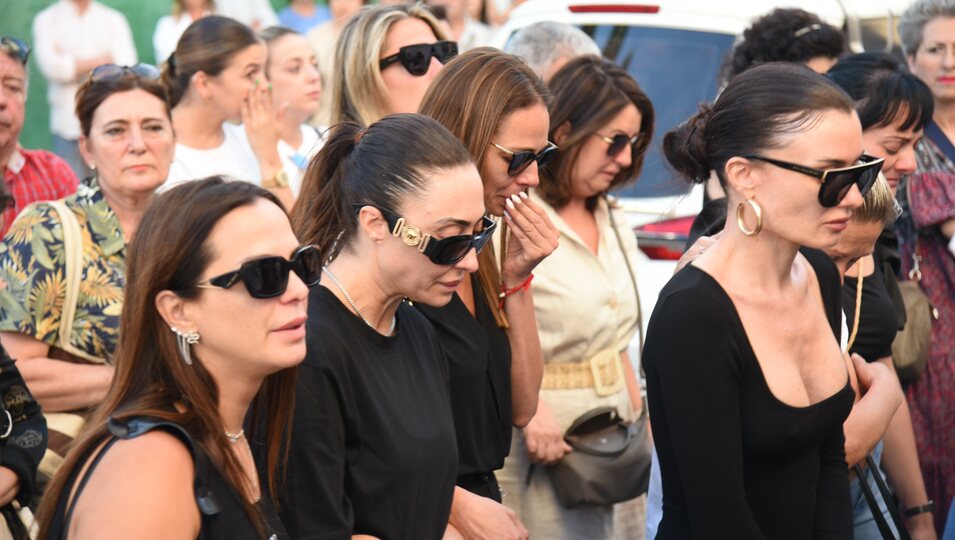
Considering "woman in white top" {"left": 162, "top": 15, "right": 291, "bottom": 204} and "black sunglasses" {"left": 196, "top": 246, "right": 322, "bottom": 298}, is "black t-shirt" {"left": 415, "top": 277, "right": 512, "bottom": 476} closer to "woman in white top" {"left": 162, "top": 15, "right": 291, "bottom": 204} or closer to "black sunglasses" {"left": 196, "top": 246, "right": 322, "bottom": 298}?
"black sunglasses" {"left": 196, "top": 246, "right": 322, "bottom": 298}

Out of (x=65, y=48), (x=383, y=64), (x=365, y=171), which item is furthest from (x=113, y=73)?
(x=65, y=48)

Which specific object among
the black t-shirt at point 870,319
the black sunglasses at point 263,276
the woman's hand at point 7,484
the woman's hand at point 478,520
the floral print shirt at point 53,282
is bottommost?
the black t-shirt at point 870,319

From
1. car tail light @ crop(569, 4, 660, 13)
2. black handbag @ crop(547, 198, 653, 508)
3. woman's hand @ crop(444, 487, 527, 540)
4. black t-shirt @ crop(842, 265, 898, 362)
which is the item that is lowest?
black handbag @ crop(547, 198, 653, 508)

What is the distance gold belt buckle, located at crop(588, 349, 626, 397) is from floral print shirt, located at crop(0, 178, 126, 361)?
1696 mm

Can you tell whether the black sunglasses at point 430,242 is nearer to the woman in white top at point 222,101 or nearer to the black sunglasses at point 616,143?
the black sunglasses at point 616,143

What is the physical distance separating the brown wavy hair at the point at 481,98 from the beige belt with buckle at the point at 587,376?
94 cm

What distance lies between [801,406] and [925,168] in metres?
2.59

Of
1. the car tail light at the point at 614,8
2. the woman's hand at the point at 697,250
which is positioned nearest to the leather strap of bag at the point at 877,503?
the woman's hand at the point at 697,250

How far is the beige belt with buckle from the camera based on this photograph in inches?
186

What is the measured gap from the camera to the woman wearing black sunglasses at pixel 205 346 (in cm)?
244

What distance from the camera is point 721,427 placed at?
10.0 ft

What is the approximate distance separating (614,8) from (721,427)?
14.6 ft

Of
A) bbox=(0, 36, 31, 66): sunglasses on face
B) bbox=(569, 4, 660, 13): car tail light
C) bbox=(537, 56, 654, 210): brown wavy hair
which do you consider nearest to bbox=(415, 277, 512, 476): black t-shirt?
bbox=(537, 56, 654, 210): brown wavy hair

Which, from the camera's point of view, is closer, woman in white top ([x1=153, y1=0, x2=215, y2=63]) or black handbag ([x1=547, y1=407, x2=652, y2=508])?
black handbag ([x1=547, y1=407, x2=652, y2=508])
